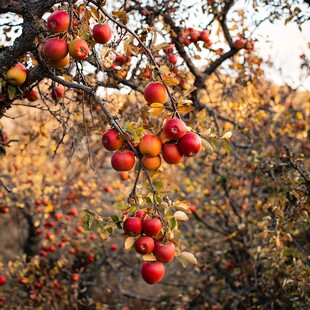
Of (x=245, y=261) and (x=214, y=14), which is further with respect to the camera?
(x=245, y=261)

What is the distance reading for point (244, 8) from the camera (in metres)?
4.04

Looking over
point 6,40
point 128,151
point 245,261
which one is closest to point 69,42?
point 128,151

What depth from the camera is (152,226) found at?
5.35ft

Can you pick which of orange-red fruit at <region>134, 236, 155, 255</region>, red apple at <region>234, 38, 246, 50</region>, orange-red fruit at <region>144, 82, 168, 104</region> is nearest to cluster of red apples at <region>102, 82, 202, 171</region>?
orange-red fruit at <region>144, 82, 168, 104</region>

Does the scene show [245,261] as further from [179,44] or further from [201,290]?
[179,44]

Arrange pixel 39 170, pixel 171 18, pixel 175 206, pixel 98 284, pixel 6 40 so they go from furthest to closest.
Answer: pixel 39 170 < pixel 98 284 < pixel 171 18 < pixel 6 40 < pixel 175 206

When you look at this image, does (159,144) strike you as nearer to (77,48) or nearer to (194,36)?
(77,48)

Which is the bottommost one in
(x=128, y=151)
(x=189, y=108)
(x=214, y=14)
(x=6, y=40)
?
(x=128, y=151)

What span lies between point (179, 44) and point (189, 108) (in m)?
2.18

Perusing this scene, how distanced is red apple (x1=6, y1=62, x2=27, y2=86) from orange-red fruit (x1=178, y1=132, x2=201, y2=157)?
3.26 ft

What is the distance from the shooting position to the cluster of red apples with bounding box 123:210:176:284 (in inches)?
64.7

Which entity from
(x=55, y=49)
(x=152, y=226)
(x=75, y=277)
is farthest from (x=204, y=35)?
(x=75, y=277)

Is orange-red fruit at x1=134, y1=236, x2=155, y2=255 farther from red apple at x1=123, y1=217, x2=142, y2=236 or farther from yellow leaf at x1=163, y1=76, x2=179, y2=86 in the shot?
yellow leaf at x1=163, y1=76, x2=179, y2=86

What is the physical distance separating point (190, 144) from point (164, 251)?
17.8 inches
